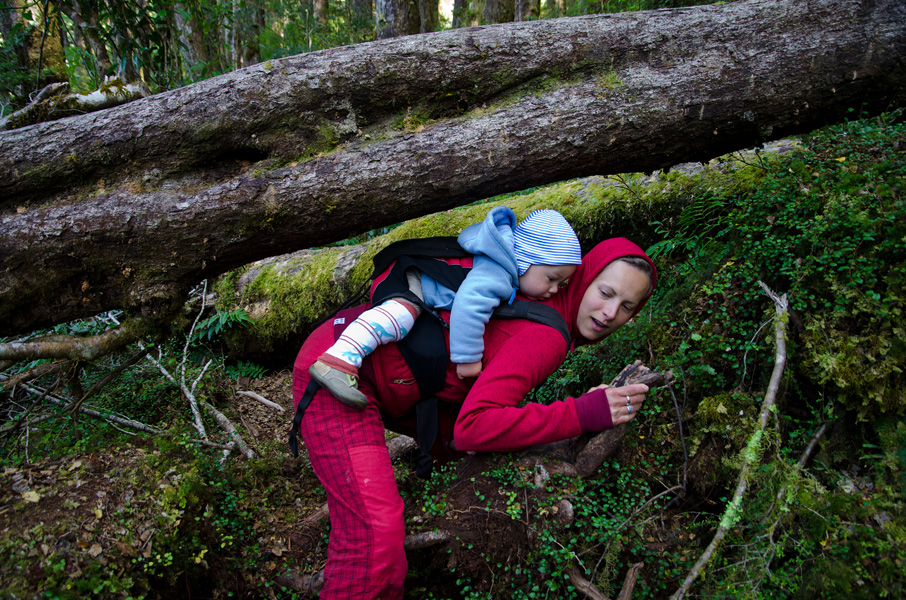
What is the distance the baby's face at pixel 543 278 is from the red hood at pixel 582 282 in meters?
0.16

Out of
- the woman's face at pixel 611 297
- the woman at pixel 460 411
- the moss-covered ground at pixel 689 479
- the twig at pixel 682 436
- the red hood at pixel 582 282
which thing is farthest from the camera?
the red hood at pixel 582 282

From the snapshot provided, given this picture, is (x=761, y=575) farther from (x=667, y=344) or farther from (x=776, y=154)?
(x=776, y=154)

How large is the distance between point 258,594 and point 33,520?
128 centimetres

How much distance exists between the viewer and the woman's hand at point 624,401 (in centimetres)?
270

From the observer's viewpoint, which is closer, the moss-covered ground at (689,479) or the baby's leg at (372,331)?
the moss-covered ground at (689,479)

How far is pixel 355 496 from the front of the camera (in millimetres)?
2662

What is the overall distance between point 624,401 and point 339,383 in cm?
162

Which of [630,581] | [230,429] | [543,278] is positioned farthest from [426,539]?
[230,429]

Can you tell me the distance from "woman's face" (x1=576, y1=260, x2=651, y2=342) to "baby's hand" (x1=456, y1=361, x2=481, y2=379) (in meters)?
0.77

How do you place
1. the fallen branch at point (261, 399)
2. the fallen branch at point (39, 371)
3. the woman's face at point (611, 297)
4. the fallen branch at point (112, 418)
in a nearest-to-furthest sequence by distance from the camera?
the woman's face at point (611, 297), the fallen branch at point (39, 371), the fallen branch at point (112, 418), the fallen branch at point (261, 399)

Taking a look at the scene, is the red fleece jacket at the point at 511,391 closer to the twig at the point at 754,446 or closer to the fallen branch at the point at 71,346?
the twig at the point at 754,446

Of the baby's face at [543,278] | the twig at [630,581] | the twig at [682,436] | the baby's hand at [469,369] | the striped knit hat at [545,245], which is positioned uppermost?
the striped knit hat at [545,245]

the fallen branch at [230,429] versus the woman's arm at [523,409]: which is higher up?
the woman's arm at [523,409]

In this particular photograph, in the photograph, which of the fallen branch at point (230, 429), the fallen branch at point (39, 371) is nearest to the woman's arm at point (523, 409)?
the fallen branch at point (230, 429)
